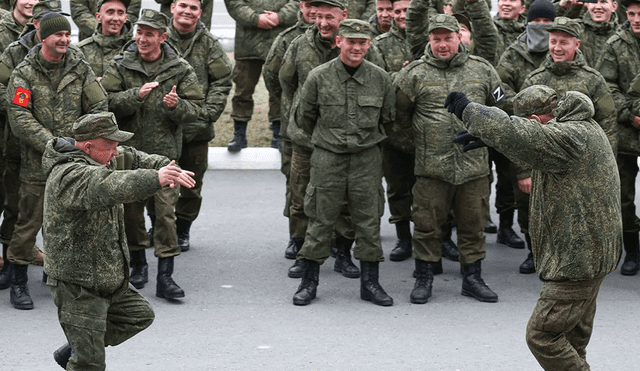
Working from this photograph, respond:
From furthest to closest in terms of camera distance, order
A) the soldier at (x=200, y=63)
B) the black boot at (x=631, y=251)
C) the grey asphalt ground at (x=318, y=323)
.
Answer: the soldier at (x=200, y=63), the black boot at (x=631, y=251), the grey asphalt ground at (x=318, y=323)

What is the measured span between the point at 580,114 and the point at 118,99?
4.12 metres

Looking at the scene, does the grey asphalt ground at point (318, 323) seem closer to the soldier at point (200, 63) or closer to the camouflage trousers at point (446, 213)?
the camouflage trousers at point (446, 213)

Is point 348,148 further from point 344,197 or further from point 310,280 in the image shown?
point 310,280

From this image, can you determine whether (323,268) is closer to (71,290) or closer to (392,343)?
(392,343)

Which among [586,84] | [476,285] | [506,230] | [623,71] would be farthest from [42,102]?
[623,71]

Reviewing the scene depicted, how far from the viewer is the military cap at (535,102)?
657 centimetres

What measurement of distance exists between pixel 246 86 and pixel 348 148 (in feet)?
14.2

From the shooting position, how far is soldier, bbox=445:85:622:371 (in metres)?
6.04

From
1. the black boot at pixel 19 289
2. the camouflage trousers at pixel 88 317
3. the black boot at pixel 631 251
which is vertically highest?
the camouflage trousers at pixel 88 317

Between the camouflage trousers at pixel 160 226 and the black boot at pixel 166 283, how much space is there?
0.23 feet

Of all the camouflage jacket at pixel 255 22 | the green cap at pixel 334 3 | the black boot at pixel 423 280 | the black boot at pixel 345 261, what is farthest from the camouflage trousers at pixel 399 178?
the camouflage jacket at pixel 255 22

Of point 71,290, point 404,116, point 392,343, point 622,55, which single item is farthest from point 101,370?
point 622,55

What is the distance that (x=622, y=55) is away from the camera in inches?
370

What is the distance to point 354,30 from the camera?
8.45 m
